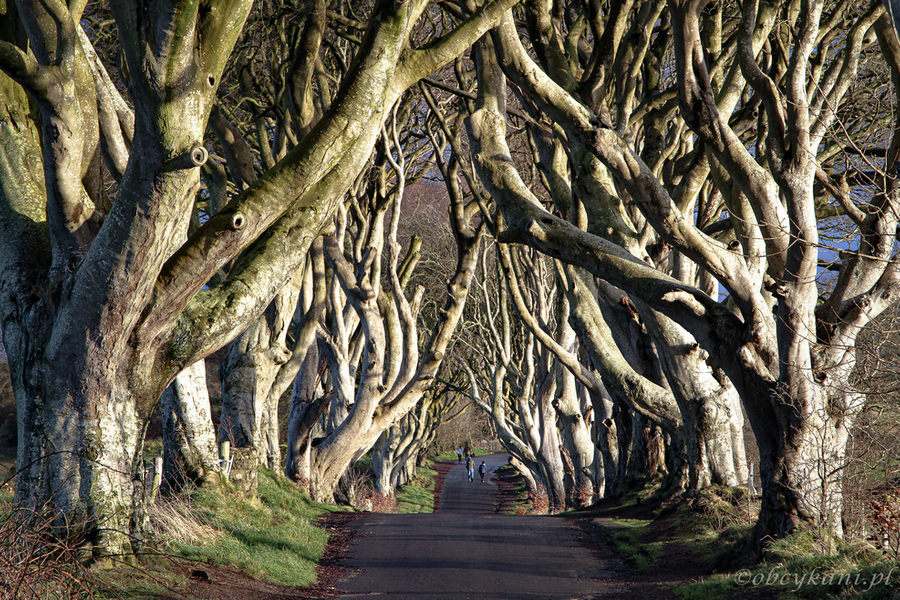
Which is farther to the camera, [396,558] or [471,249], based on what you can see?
[471,249]

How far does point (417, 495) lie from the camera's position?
2880cm

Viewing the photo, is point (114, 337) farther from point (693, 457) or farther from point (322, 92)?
point (322, 92)

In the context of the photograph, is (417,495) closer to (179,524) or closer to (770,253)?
(179,524)

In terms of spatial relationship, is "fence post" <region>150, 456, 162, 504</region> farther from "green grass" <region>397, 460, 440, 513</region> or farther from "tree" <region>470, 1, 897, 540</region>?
"green grass" <region>397, 460, 440, 513</region>

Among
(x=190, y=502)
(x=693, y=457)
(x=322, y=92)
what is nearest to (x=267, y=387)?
(x=190, y=502)

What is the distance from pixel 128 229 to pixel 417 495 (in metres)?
25.7

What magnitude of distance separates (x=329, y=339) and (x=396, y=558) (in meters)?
5.72

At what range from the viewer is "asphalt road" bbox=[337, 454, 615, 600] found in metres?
6.66

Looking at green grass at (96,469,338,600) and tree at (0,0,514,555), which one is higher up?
tree at (0,0,514,555)

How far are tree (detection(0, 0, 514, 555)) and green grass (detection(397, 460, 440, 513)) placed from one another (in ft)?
61.0

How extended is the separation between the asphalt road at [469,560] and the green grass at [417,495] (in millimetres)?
13055

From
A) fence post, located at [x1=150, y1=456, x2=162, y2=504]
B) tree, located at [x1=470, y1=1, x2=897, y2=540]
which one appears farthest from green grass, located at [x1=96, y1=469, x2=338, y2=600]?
tree, located at [x1=470, y1=1, x2=897, y2=540]

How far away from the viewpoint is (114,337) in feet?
15.9

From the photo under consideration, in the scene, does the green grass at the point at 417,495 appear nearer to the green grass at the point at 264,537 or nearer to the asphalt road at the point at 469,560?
the green grass at the point at 264,537
